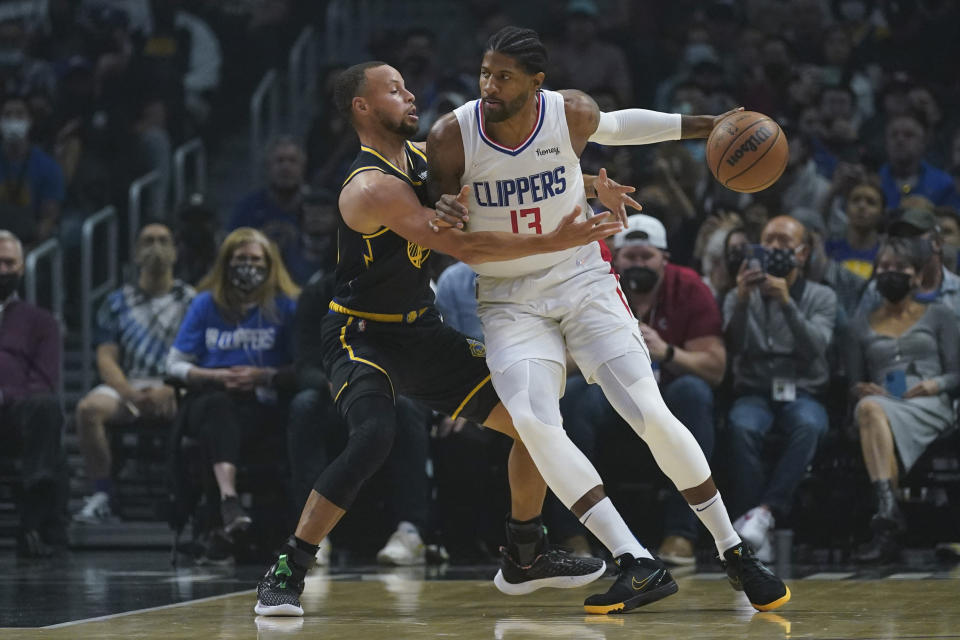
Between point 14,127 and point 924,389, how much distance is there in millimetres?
7412

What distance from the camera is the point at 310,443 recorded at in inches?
308

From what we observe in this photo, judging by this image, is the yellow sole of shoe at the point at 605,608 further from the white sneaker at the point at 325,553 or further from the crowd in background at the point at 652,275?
the white sneaker at the point at 325,553

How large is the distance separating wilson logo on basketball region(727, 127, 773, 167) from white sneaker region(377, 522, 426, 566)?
120 inches

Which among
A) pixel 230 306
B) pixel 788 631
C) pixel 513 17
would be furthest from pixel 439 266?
pixel 513 17

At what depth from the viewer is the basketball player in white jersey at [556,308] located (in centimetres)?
525

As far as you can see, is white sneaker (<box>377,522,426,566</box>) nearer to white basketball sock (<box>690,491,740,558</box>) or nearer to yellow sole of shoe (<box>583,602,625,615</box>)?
yellow sole of shoe (<box>583,602,625,615</box>)

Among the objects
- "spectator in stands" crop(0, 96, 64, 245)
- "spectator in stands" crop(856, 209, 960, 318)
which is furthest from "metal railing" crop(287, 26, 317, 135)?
"spectator in stands" crop(856, 209, 960, 318)

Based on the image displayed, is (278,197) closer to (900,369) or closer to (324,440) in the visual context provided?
(324,440)

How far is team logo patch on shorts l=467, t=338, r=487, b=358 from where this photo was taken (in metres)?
5.75

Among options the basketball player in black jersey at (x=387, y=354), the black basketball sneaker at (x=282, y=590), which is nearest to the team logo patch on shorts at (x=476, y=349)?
the basketball player in black jersey at (x=387, y=354)

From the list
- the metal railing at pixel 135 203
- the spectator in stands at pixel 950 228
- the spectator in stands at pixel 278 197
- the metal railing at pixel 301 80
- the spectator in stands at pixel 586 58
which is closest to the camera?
the spectator in stands at pixel 950 228

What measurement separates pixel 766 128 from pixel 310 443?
3291 millimetres

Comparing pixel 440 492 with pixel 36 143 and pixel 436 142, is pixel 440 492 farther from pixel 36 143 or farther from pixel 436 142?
pixel 36 143

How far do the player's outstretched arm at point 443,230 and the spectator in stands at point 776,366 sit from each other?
8.83ft
